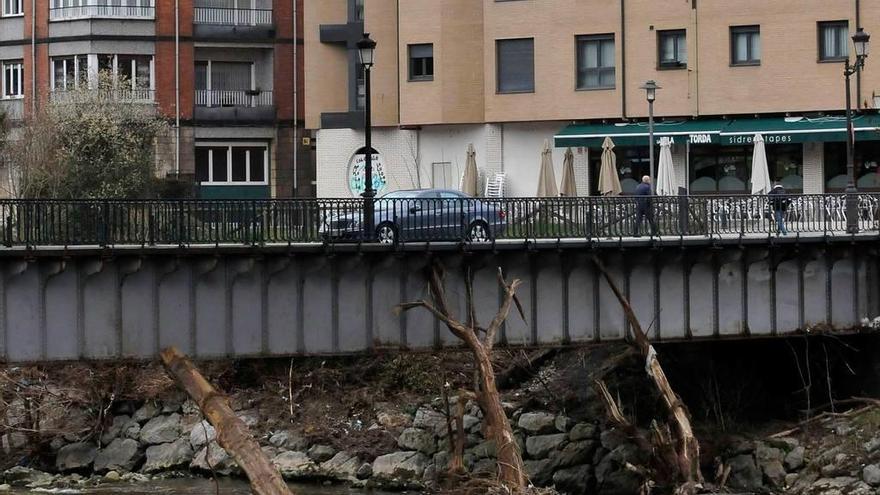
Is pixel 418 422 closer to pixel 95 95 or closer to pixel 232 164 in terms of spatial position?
pixel 95 95

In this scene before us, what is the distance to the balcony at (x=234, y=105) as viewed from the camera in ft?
212

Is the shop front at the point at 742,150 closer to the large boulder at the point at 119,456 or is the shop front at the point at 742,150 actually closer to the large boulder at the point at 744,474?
the large boulder at the point at 744,474

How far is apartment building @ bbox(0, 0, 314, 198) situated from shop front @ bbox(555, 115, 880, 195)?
537 inches

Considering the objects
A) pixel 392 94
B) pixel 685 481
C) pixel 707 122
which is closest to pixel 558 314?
pixel 685 481

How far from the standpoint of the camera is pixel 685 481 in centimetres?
3341

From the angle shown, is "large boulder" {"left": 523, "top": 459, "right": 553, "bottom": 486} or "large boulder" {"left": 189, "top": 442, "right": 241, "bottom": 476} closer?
"large boulder" {"left": 523, "top": 459, "right": 553, "bottom": 486}

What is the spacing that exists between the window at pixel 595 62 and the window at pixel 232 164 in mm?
14648

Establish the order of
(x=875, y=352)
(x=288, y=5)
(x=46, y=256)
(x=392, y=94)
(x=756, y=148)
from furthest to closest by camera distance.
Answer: (x=288, y=5)
(x=392, y=94)
(x=756, y=148)
(x=875, y=352)
(x=46, y=256)

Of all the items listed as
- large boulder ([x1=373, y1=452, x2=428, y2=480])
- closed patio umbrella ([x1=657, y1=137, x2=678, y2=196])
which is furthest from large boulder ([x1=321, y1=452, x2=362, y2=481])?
closed patio umbrella ([x1=657, y1=137, x2=678, y2=196])

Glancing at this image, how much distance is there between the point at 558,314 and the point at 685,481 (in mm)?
4207

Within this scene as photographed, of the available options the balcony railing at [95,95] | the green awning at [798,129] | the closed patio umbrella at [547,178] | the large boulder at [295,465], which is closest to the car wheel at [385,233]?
the large boulder at [295,465]

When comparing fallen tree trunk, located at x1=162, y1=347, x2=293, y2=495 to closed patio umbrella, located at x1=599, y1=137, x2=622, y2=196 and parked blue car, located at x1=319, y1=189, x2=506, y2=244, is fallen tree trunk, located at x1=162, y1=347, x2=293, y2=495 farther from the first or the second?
closed patio umbrella, located at x1=599, y1=137, x2=622, y2=196

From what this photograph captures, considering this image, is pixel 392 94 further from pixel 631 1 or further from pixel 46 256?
pixel 46 256

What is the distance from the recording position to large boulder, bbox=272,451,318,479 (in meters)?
39.3
